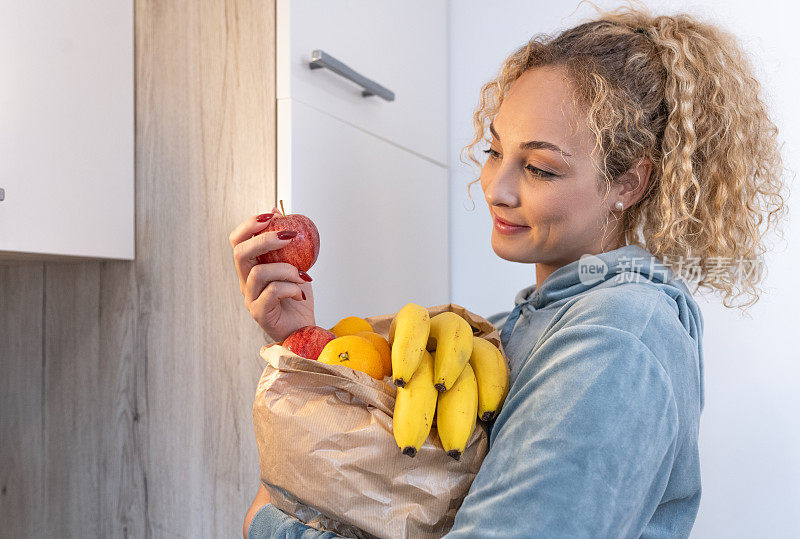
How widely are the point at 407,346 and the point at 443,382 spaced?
52 mm

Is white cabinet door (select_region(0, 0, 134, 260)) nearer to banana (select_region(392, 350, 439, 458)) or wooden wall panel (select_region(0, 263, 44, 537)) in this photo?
wooden wall panel (select_region(0, 263, 44, 537))

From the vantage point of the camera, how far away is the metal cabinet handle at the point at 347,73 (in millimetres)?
1118

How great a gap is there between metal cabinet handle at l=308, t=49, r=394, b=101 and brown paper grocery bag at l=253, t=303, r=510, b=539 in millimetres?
559

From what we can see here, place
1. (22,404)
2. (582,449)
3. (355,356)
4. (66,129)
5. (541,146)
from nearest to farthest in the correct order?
(582,449) → (355,356) → (541,146) → (66,129) → (22,404)

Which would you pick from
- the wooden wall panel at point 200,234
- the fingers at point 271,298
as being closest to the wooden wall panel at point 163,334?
the wooden wall panel at point 200,234

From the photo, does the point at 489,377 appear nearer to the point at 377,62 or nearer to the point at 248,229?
the point at 248,229

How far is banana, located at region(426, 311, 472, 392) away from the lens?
2.35ft

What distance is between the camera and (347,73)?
1183 millimetres

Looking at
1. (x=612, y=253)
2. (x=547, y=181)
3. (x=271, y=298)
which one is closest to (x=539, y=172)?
(x=547, y=181)

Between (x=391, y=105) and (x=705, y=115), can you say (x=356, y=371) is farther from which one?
(x=391, y=105)

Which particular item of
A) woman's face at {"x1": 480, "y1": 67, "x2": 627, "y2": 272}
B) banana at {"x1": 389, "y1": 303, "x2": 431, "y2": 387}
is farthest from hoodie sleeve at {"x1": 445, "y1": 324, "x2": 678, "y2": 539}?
woman's face at {"x1": 480, "y1": 67, "x2": 627, "y2": 272}

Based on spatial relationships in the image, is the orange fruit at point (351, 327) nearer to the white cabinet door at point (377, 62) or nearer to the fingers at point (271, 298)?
the fingers at point (271, 298)

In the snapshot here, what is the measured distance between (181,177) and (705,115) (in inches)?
31.3

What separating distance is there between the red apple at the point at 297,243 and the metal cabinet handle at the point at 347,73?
333 mm
